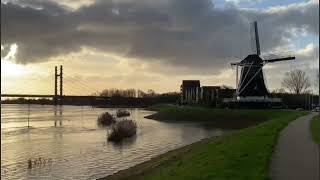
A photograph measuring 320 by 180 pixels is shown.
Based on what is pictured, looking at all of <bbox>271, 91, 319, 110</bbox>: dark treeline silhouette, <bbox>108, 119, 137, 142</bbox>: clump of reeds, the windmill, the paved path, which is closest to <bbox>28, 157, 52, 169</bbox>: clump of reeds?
the paved path

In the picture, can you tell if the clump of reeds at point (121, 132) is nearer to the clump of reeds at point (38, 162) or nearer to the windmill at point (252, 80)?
the clump of reeds at point (38, 162)

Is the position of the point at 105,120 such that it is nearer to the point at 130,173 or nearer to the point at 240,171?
the point at 130,173

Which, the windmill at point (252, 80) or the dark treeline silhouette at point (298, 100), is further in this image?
the dark treeline silhouette at point (298, 100)

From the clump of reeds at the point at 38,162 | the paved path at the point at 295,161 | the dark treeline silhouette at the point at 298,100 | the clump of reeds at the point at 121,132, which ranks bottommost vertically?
the clump of reeds at the point at 38,162

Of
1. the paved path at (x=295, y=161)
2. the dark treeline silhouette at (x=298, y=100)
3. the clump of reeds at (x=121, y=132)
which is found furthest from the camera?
the dark treeline silhouette at (x=298, y=100)

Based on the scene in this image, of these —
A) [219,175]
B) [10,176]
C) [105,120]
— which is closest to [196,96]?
[105,120]

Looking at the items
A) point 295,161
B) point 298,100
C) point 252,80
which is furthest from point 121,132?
point 298,100

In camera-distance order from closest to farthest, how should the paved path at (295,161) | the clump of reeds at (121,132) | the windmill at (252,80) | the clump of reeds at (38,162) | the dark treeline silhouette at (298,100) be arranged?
the paved path at (295,161) → the clump of reeds at (38,162) → the clump of reeds at (121,132) → the windmill at (252,80) → the dark treeline silhouette at (298,100)

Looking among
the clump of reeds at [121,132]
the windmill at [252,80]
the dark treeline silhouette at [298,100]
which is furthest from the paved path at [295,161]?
the dark treeline silhouette at [298,100]

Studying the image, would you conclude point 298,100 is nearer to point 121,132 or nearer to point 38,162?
point 121,132

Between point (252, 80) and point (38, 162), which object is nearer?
point (38, 162)

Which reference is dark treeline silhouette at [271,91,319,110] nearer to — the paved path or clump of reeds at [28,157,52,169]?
clump of reeds at [28,157,52,169]

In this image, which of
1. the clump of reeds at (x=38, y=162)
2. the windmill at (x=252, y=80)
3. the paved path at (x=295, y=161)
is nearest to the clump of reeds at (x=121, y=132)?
the clump of reeds at (x=38, y=162)

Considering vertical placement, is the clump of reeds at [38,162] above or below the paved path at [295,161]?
below
